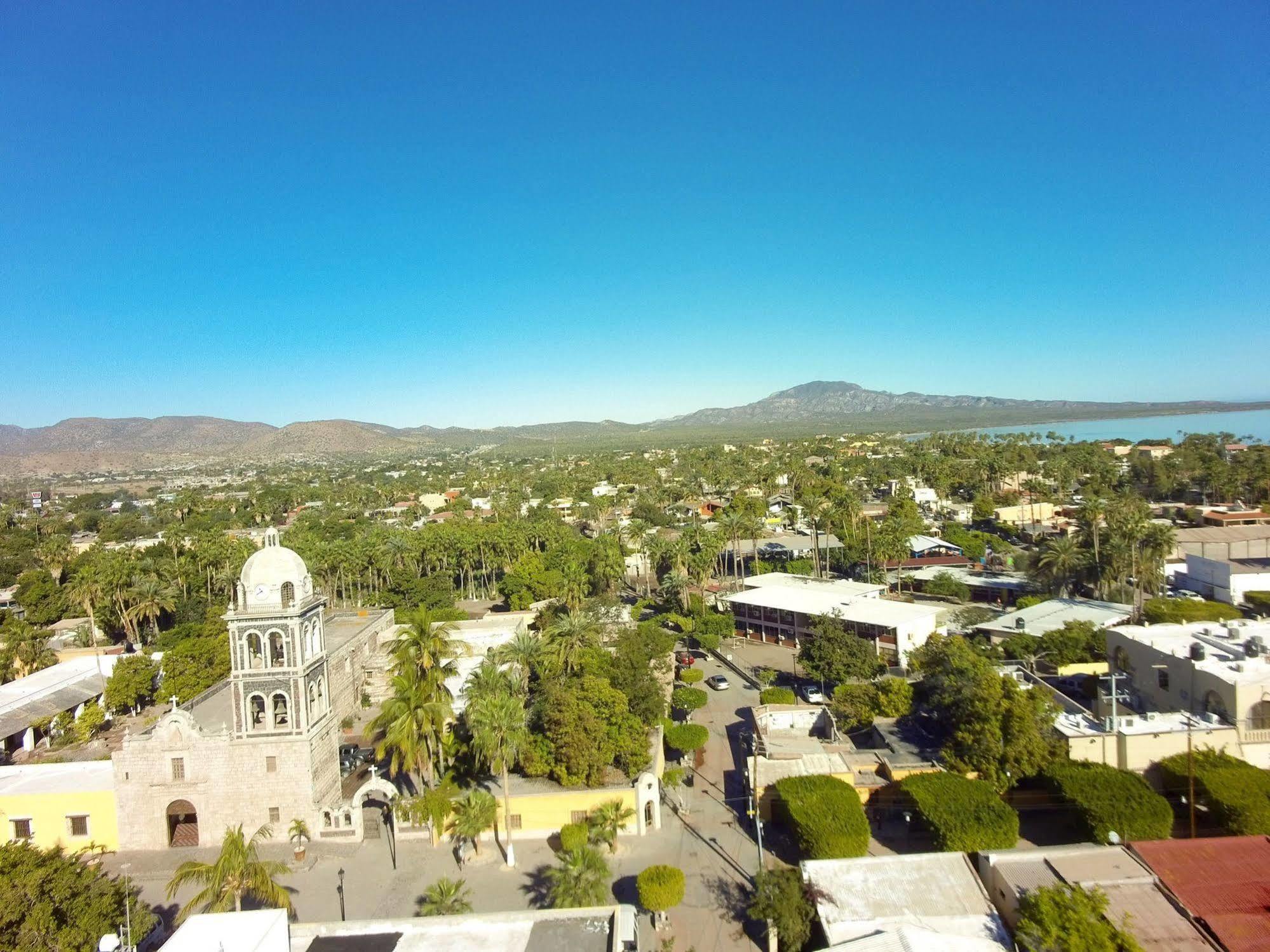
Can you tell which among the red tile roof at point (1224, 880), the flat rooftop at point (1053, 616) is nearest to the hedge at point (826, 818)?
the red tile roof at point (1224, 880)

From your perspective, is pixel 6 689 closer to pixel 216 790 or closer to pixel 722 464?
pixel 216 790

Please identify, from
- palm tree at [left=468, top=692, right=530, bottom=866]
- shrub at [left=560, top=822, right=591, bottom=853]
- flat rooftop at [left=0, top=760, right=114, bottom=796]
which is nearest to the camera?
shrub at [left=560, top=822, right=591, bottom=853]

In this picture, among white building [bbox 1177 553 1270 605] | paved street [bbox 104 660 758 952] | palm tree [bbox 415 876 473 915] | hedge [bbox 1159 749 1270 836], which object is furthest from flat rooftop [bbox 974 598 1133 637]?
palm tree [bbox 415 876 473 915]

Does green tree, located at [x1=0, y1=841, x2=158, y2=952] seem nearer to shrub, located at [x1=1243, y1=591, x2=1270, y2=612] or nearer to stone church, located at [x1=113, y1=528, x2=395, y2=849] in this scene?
stone church, located at [x1=113, y1=528, x2=395, y2=849]

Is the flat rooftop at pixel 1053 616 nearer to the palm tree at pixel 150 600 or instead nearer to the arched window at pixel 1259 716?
the arched window at pixel 1259 716

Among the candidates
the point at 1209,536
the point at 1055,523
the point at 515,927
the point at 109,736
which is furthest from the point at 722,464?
the point at 515,927

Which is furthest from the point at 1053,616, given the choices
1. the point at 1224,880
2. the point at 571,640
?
the point at 571,640
